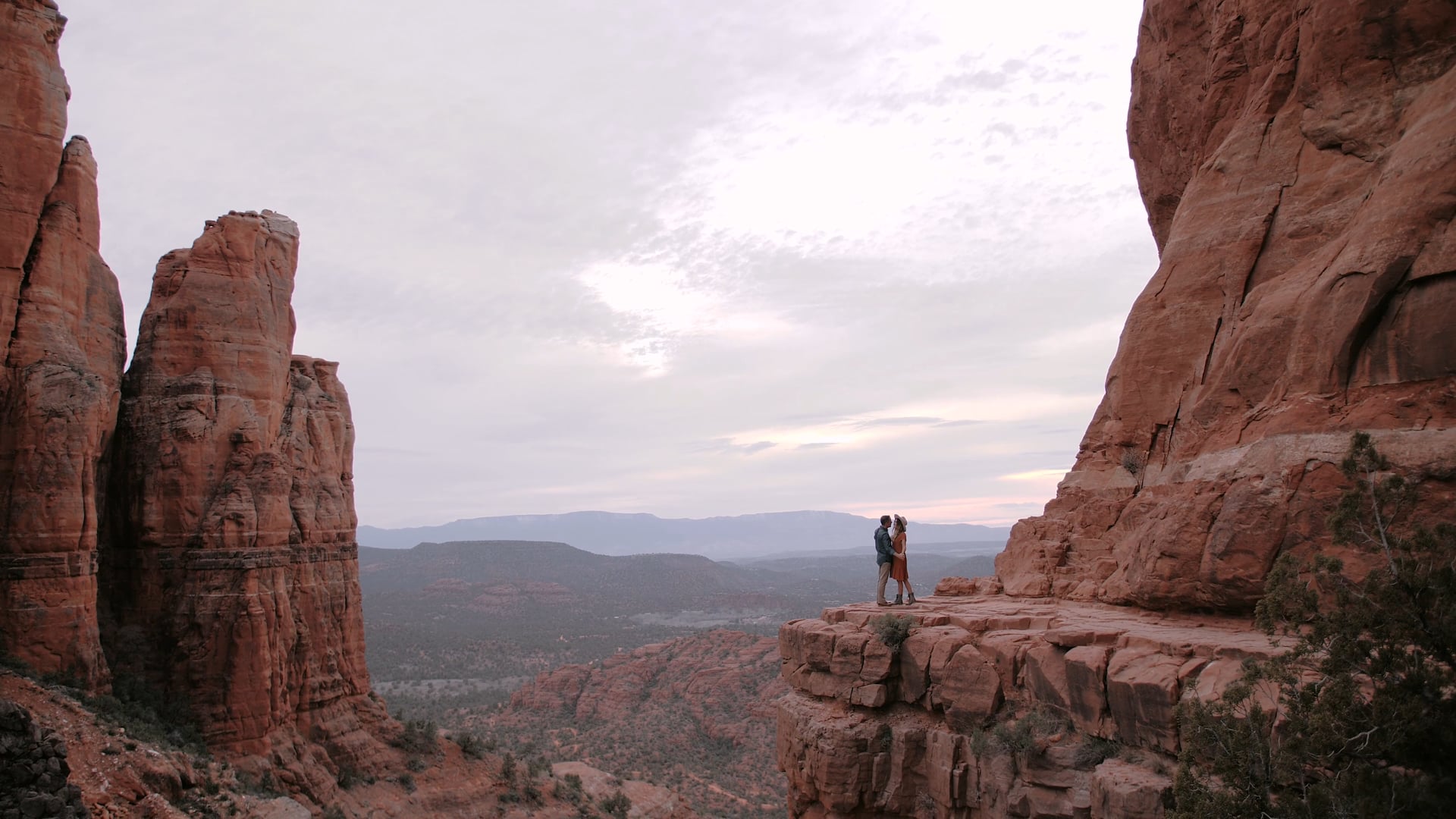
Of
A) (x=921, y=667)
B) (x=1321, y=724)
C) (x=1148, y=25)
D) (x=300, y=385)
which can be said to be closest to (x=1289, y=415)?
(x=1321, y=724)

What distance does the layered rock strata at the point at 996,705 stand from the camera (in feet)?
28.9

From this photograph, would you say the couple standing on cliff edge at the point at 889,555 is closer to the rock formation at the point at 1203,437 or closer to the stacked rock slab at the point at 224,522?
the rock formation at the point at 1203,437

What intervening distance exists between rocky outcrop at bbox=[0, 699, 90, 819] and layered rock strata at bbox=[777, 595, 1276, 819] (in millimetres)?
11761

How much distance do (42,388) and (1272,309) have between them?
24.7 metres

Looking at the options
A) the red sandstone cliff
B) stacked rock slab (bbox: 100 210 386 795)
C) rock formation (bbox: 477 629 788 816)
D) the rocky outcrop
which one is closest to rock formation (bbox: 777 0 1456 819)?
the rocky outcrop

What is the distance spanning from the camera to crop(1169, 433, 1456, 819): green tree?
6.43m

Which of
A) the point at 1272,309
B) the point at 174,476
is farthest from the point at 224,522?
the point at 1272,309

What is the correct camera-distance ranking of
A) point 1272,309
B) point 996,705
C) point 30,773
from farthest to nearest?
point 30,773
point 996,705
point 1272,309

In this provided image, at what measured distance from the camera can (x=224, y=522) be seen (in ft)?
76.5

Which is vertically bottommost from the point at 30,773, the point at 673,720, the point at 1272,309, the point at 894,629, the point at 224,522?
the point at 673,720

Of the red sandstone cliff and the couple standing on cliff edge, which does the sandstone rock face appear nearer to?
the couple standing on cliff edge

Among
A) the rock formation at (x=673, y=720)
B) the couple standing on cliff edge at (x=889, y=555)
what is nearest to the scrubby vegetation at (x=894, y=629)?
the couple standing on cliff edge at (x=889, y=555)

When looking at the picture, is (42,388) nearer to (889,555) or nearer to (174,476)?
(174,476)

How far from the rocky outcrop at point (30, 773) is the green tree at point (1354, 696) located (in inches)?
623
